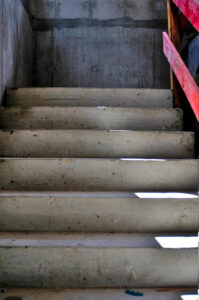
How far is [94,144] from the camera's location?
74.4 inches

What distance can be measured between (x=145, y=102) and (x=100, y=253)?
1418 mm

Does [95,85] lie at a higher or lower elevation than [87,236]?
higher

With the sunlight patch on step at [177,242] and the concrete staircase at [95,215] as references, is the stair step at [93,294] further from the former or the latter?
the sunlight patch on step at [177,242]

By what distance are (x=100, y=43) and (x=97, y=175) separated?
2334 mm

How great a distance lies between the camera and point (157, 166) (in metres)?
1.68

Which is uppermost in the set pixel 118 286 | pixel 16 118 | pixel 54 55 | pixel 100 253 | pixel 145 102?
pixel 54 55

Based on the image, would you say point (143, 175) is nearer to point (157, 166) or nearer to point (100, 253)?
point (157, 166)

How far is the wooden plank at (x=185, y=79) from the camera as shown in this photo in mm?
1504

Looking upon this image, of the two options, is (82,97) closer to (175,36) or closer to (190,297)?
(175,36)

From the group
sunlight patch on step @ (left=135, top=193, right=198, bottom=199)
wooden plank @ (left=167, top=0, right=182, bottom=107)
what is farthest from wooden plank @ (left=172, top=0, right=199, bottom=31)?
sunlight patch on step @ (left=135, top=193, right=198, bottom=199)

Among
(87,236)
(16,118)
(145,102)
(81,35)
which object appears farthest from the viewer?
(81,35)

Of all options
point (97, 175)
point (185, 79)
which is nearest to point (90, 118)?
point (97, 175)

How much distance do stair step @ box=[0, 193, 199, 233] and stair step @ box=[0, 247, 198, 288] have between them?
0.19 metres

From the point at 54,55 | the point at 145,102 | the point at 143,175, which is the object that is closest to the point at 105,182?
the point at 143,175
